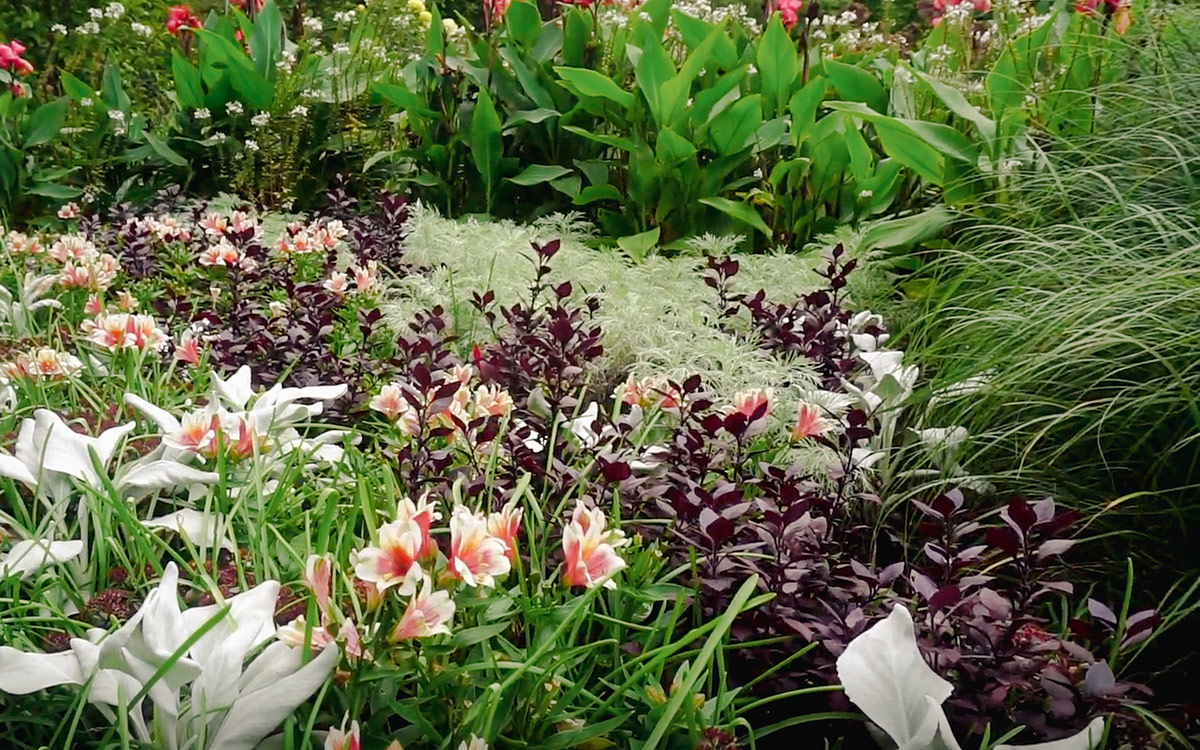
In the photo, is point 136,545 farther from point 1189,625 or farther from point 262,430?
point 1189,625

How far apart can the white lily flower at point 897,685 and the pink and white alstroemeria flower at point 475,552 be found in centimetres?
36

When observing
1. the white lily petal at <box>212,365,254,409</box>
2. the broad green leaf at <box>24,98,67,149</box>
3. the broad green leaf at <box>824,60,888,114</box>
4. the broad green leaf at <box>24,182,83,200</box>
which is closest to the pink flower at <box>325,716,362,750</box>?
the white lily petal at <box>212,365,254,409</box>

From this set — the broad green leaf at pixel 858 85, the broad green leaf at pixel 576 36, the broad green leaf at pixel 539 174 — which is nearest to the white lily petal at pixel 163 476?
the broad green leaf at pixel 539 174

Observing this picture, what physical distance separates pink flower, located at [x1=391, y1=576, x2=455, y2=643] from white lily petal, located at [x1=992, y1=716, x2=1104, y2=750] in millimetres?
570

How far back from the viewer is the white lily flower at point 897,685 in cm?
100

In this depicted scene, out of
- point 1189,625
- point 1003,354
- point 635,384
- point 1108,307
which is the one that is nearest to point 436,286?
point 635,384

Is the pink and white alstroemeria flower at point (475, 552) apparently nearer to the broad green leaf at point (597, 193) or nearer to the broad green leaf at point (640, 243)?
the broad green leaf at point (640, 243)

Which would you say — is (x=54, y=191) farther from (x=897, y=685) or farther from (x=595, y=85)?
(x=897, y=685)

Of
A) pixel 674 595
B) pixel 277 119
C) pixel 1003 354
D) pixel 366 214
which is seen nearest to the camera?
pixel 674 595

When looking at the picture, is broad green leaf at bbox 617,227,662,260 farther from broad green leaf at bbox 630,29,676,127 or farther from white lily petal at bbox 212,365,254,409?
white lily petal at bbox 212,365,254,409

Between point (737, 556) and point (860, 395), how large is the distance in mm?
597

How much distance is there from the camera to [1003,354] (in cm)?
183

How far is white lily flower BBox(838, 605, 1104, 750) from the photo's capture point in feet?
3.28

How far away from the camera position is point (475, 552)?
99 cm
